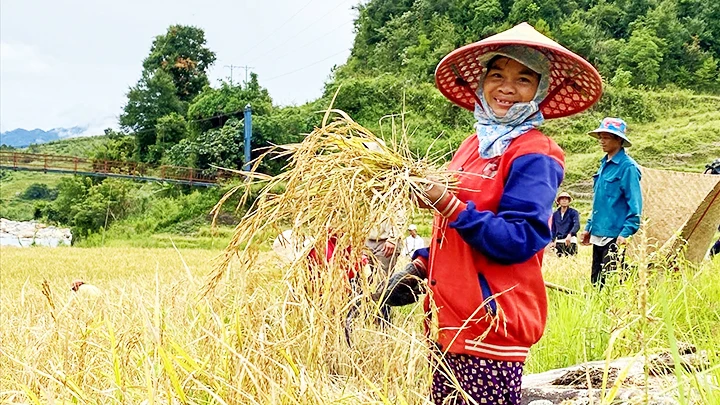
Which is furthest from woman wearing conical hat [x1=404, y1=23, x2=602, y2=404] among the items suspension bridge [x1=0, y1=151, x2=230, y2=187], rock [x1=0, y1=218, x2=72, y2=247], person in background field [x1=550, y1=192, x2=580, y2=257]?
suspension bridge [x1=0, y1=151, x2=230, y2=187]

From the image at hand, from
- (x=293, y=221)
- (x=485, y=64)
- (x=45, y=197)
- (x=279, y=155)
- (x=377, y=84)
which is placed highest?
(x=377, y=84)

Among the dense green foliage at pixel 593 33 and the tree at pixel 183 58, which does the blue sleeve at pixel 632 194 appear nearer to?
the dense green foliage at pixel 593 33

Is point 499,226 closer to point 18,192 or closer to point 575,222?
point 575,222

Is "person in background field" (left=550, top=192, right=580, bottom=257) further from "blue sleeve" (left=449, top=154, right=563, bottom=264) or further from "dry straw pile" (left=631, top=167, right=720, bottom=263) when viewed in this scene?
"blue sleeve" (left=449, top=154, right=563, bottom=264)

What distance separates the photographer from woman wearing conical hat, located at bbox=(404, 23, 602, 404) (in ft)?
5.10

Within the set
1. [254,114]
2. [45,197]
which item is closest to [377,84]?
[254,114]

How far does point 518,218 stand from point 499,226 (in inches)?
2.4

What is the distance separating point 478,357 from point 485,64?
2.66 ft

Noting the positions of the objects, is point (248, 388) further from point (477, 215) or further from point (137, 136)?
point (137, 136)

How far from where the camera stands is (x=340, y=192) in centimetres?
147

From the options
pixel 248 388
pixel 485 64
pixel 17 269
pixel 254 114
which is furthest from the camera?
pixel 254 114

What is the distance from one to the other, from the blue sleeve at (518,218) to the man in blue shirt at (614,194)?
227 centimetres

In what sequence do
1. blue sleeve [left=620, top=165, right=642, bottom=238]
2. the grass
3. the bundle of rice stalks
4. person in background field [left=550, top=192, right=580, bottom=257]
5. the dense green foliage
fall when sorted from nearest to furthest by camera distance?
the bundle of rice stalks < blue sleeve [left=620, top=165, right=642, bottom=238] < person in background field [left=550, top=192, right=580, bottom=257] < the dense green foliage < the grass

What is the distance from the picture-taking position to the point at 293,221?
5.14 feet
